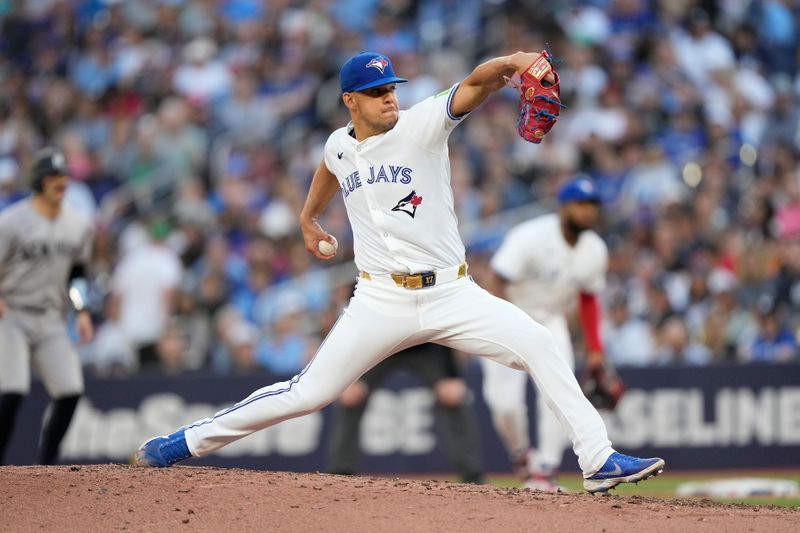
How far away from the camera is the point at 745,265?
14.4 metres

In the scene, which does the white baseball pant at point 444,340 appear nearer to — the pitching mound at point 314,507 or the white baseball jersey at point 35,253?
the pitching mound at point 314,507

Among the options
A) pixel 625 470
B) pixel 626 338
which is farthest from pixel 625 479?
pixel 626 338

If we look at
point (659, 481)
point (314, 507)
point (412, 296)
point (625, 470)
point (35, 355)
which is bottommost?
point (659, 481)

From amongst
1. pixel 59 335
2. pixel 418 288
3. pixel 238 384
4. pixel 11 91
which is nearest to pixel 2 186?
pixel 11 91

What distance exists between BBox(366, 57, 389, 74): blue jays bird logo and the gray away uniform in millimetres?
3600

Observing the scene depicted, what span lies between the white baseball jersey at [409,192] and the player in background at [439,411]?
3227 mm

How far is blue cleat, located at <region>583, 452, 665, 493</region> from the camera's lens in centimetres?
→ 650

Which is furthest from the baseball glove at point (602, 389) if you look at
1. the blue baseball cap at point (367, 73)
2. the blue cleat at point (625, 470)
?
the blue baseball cap at point (367, 73)

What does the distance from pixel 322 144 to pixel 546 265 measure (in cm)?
674

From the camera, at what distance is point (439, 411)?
10.1 m

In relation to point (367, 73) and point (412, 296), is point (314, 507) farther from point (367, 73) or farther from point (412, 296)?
point (367, 73)

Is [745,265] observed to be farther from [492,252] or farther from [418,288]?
[418,288]

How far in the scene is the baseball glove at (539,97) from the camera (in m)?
6.13

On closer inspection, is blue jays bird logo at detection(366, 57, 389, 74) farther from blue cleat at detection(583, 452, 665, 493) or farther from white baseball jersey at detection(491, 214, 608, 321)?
white baseball jersey at detection(491, 214, 608, 321)
